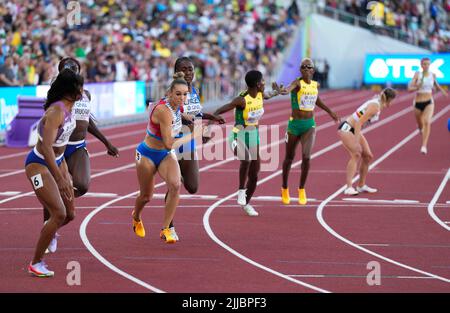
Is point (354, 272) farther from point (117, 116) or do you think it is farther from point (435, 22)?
point (435, 22)

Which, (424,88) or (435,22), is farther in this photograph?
(435,22)

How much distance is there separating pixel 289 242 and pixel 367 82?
139 ft

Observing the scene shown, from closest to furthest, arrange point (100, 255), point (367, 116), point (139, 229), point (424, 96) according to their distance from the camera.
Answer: point (100, 255)
point (139, 229)
point (367, 116)
point (424, 96)

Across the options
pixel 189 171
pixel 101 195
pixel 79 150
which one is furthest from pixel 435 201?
pixel 79 150

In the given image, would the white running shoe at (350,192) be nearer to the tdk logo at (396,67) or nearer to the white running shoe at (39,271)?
the white running shoe at (39,271)

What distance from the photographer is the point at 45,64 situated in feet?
86.3

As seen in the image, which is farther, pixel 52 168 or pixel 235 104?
pixel 235 104

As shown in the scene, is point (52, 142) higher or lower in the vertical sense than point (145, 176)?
higher

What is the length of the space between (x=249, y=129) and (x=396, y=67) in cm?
3864

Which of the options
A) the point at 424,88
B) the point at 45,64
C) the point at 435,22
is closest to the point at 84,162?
the point at 424,88

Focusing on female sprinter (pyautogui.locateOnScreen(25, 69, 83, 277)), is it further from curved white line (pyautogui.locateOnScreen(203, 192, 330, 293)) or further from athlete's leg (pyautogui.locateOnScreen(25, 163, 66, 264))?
curved white line (pyautogui.locateOnScreen(203, 192, 330, 293))

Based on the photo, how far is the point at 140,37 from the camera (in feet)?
119

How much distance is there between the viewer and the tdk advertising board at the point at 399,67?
49.6 meters

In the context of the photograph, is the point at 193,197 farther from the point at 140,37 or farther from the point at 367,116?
the point at 140,37
